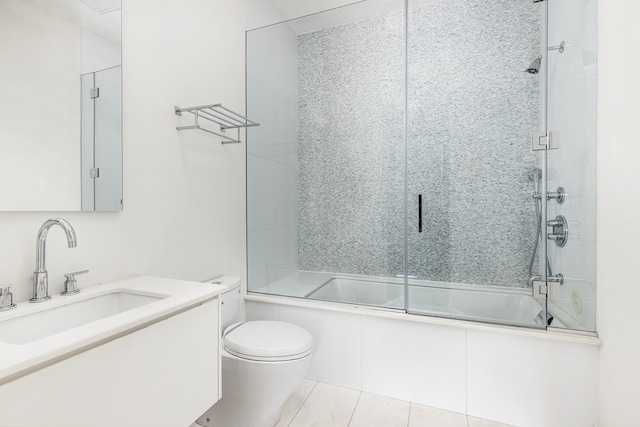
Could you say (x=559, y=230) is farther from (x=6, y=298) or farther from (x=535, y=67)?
(x=6, y=298)

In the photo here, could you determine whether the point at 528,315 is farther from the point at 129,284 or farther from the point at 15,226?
the point at 15,226

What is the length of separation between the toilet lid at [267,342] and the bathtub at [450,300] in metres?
0.50

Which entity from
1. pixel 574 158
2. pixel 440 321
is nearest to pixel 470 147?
pixel 574 158

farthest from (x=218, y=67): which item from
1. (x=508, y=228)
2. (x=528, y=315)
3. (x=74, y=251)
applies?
(x=528, y=315)

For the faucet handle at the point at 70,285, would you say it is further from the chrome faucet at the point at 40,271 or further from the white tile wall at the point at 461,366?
the white tile wall at the point at 461,366

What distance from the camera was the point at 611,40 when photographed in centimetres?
129

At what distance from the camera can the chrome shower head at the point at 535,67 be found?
1815 millimetres

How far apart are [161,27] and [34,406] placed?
4.87 feet

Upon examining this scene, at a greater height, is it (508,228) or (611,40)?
(611,40)

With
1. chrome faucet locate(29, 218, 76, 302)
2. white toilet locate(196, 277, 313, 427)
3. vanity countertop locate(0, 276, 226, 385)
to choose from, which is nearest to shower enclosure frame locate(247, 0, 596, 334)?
white toilet locate(196, 277, 313, 427)

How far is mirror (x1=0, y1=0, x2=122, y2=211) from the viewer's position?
881 millimetres

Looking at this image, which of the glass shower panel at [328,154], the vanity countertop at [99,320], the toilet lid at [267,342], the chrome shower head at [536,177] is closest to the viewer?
the vanity countertop at [99,320]

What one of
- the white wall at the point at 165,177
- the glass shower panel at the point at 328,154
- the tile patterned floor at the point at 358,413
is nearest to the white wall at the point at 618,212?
the tile patterned floor at the point at 358,413

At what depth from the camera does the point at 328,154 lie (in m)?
2.26
